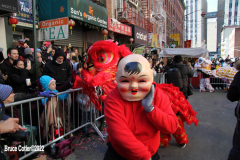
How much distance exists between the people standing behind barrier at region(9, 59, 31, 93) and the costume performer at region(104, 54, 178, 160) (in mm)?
3486

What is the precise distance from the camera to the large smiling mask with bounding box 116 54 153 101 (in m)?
1.50

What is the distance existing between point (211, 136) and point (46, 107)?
381cm

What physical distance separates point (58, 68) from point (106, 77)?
1.99m

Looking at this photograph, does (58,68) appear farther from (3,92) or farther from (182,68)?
(182,68)

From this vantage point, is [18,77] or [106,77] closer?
[106,77]

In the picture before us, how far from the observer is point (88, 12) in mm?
9117

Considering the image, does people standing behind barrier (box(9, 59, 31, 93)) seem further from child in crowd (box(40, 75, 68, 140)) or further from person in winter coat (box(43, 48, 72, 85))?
child in crowd (box(40, 75, 68, 140))

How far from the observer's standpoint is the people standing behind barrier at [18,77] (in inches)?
166

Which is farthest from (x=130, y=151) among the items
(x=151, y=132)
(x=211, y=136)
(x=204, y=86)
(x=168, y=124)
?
(x=204, y=86)

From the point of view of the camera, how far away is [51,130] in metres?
3.40

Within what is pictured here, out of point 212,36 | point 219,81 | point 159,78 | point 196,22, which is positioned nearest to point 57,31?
point 159,78

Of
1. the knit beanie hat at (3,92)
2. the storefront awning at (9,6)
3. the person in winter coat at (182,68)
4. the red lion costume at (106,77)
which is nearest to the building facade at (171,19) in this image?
the person in winter coat at (182,68)

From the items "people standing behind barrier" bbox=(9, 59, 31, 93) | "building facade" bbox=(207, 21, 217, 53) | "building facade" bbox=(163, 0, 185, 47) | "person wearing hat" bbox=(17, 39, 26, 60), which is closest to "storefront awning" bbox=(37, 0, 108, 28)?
"person wearing hat" bbox=(17, 39, 26, 60)

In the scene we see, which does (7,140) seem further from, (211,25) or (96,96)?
(211,25)
